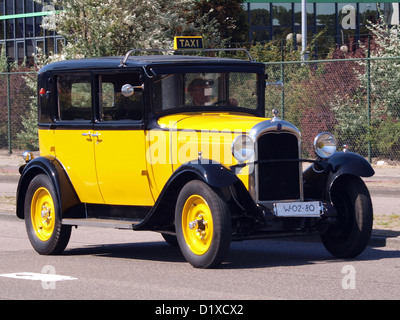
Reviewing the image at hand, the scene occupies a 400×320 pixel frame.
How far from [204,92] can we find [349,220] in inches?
88.4

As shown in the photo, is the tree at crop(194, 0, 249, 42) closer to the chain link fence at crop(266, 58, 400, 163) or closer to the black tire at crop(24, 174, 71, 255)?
the chain link fence at crop(266, 58, 400, 163)

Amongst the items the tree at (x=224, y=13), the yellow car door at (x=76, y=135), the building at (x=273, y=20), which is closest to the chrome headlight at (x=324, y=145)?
the yellow car door at (x=76, y=135)

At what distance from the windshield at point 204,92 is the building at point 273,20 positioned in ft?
100

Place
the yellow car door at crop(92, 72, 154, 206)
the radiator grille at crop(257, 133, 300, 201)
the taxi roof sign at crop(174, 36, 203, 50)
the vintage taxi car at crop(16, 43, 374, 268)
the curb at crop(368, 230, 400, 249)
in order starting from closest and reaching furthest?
the vintage taxi car at crop(16, 43, 374, 268) < the radiator grille at crop(257, 133, 300, 201) < the yellow car door at crop(92, 72, 154, 206) < the curb at crop(368, 230, 400, 249) < the taxi roof sign at crop(174, 36, 203, 50)

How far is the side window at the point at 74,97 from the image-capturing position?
1131cm

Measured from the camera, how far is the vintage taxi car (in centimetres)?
967

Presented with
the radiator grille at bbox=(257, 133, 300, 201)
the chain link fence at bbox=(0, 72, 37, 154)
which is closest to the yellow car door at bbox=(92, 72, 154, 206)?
the radiator grille at bbox=(257, 133, 300, 201)

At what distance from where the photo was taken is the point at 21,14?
153 ft

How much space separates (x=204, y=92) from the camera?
36.3ft

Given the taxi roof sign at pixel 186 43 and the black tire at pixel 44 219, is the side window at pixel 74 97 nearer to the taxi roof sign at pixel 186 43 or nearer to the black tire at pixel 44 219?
the black tire at pixel 44 219

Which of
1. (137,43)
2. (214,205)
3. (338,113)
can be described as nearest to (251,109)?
(214,205)

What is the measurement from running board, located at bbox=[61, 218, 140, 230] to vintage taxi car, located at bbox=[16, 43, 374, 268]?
2cm

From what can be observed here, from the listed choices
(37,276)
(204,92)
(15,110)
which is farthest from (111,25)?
(37,276)
